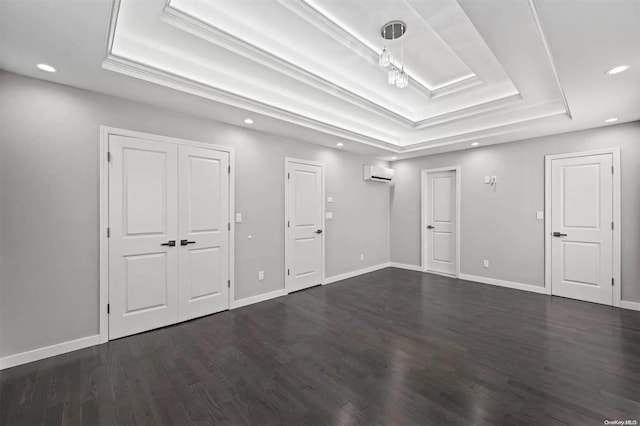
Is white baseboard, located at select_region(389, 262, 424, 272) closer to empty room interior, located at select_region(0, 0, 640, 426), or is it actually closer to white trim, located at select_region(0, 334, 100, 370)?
empty room interior, located at select_region(0, 0, 640, 426)

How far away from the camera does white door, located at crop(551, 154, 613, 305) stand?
4008mm

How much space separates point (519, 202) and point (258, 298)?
465 cm

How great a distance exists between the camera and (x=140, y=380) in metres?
2.29

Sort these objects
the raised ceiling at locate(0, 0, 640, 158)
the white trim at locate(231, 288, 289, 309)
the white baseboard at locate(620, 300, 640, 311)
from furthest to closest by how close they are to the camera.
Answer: the white trim at locate(231, 288, 289, 309)
the white baseboard at locate(620, 300, 640, 311)
the raised ceiling at locate(0, 0, 640, 158)

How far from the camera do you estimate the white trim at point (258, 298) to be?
394 cm

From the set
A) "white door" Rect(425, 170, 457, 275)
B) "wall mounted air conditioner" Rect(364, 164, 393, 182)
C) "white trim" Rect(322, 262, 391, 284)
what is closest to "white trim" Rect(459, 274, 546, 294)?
"white door" Rect(425, 170, 457, 275)

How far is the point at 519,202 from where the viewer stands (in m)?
4.80

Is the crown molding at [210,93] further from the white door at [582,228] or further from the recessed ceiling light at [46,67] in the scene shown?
the white door at [582,228]

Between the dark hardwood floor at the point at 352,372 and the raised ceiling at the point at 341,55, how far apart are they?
258 centimetres

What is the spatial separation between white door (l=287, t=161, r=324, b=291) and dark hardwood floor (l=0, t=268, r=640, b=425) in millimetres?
1067

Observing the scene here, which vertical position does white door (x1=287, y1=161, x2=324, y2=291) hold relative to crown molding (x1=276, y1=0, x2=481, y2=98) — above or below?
below

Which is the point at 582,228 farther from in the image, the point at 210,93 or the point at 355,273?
the point at 210,93

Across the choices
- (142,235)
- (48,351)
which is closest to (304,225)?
(142,235)

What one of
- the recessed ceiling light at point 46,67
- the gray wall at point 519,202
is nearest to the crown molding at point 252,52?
the recessed ceiling light at point 46,67
